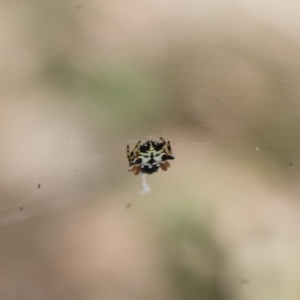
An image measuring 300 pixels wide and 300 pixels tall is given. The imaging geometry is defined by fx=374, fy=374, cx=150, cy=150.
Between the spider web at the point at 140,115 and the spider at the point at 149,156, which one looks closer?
the spider at the point at 149,156

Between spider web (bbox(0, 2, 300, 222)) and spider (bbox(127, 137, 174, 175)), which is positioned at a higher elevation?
spider web (bbox(0, 2, 300, 222))

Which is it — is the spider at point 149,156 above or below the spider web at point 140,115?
below

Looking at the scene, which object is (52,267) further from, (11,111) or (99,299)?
(11,111)

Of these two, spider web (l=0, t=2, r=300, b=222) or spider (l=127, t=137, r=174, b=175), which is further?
spider web (l=0, t=2, r=300, b=222)

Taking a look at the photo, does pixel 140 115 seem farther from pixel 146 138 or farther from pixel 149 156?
pixel 149 156

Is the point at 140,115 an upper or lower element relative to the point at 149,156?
upper

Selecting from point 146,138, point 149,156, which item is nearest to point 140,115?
point 146,138

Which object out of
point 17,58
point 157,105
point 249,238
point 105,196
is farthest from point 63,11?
point 249,238

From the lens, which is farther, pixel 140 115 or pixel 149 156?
pixel 140 115
